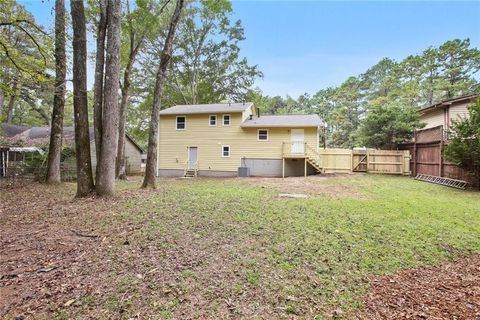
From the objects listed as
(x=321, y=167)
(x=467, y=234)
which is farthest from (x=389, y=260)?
(x=321, y=167)

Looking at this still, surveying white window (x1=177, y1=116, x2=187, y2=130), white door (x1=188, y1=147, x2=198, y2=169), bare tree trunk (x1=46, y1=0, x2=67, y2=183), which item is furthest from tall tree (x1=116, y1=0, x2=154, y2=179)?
white door (x1=188, y1=147, x2=198, y2=169)

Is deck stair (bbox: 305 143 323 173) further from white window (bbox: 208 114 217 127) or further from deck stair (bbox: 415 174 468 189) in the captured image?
white window (bbox: 208 114 217 127)


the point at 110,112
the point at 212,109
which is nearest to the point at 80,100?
the point at 110,112

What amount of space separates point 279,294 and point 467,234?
4.57m

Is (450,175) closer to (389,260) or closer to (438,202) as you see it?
(438,202)

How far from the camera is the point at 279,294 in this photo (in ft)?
8.80

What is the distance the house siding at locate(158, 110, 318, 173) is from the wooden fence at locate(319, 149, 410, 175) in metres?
2.10

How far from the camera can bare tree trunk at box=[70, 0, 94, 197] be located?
684 cm

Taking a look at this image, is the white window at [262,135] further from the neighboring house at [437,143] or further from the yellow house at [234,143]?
the neighboring house at [437,143]

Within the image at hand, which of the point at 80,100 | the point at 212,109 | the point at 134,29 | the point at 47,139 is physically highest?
the point at 134,29

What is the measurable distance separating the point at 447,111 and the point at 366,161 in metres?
6.05

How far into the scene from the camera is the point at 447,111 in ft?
52.5

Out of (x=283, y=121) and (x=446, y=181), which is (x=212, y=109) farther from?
(x=446, y=181)

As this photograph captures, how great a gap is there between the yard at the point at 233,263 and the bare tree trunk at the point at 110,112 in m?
0.99
